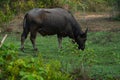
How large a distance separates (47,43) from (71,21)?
2188 mm

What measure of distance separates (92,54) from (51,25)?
19.3ft

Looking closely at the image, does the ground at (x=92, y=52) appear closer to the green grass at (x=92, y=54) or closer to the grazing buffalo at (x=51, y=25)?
the green grass at (x=92, y=54)

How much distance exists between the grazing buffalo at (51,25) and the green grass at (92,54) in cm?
50

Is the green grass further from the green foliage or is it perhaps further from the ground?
the green foliage

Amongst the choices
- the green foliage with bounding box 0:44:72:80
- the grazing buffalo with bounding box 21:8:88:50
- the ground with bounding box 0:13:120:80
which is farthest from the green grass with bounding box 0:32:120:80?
the grazing buffalo with bounding box 21:8:88:50

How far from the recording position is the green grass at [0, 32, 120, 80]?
9055 millimetres

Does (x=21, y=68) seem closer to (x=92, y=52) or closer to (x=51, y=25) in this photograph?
(x=92, y=52)

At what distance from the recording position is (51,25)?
14422 mm

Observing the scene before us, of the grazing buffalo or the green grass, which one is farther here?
the grazing buffalo

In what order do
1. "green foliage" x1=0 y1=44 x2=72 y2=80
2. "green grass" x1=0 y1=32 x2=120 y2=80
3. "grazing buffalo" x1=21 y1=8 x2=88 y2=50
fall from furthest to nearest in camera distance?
"grazing buffalo" x1=21 y1=8 x2=88 y2=50, "green grass" x1=0 y1=32 x2=120 y2=80, "green foliage" x1=0 y1=44 x2=72 y2=80

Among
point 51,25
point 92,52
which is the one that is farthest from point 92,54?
point 51,25

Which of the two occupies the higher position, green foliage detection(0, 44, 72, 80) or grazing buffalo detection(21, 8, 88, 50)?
green foliage detection(0, 44, 72, 80)

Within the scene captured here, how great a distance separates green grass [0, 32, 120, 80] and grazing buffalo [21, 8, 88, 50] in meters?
0.50

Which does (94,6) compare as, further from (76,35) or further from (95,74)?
(95,74)
